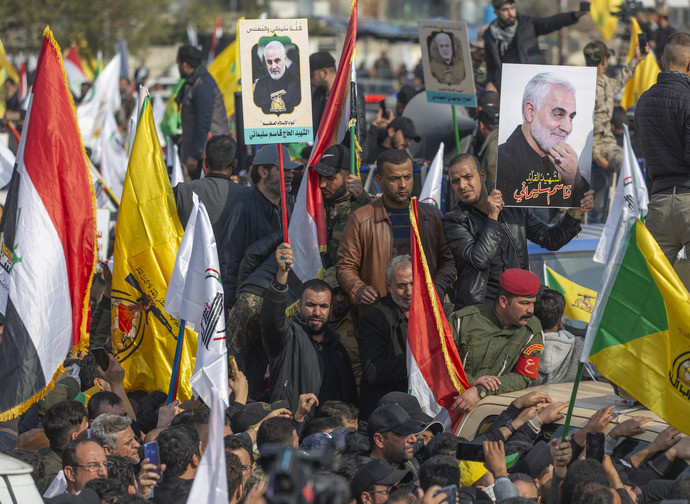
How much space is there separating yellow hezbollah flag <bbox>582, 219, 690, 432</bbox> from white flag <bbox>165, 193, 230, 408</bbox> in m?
2.23

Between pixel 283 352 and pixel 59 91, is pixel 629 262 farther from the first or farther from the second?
pixel 59 91

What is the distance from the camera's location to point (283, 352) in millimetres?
7328

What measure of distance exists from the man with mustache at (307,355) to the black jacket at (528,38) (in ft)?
17.1

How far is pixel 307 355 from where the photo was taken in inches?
289

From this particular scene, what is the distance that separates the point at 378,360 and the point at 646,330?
2053 mm

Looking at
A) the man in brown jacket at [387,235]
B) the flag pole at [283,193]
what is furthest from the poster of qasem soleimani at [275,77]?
the man in brown jacket at [387,235]

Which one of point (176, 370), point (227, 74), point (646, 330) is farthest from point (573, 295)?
point (227, 74)

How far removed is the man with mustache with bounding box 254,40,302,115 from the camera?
26.1 feet

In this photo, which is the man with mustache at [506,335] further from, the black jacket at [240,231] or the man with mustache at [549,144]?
the black jacket at [240,231]

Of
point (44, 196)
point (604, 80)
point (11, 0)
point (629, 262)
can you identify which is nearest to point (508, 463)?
point (629, 262)

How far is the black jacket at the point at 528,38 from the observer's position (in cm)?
1155

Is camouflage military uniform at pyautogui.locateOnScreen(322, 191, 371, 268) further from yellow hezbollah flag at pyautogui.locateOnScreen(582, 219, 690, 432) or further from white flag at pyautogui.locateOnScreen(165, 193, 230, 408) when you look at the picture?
yellow hezbollah flag at pyautogui.locateOnScreen(582, 219, 690, 432)

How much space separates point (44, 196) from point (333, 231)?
2.12 meters

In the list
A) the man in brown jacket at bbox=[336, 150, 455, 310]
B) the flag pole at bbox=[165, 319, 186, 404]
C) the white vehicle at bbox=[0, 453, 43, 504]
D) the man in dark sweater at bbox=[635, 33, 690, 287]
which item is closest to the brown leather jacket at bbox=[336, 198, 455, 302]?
the man in brown jacket at bbox=[336, 150, 455, 310]
